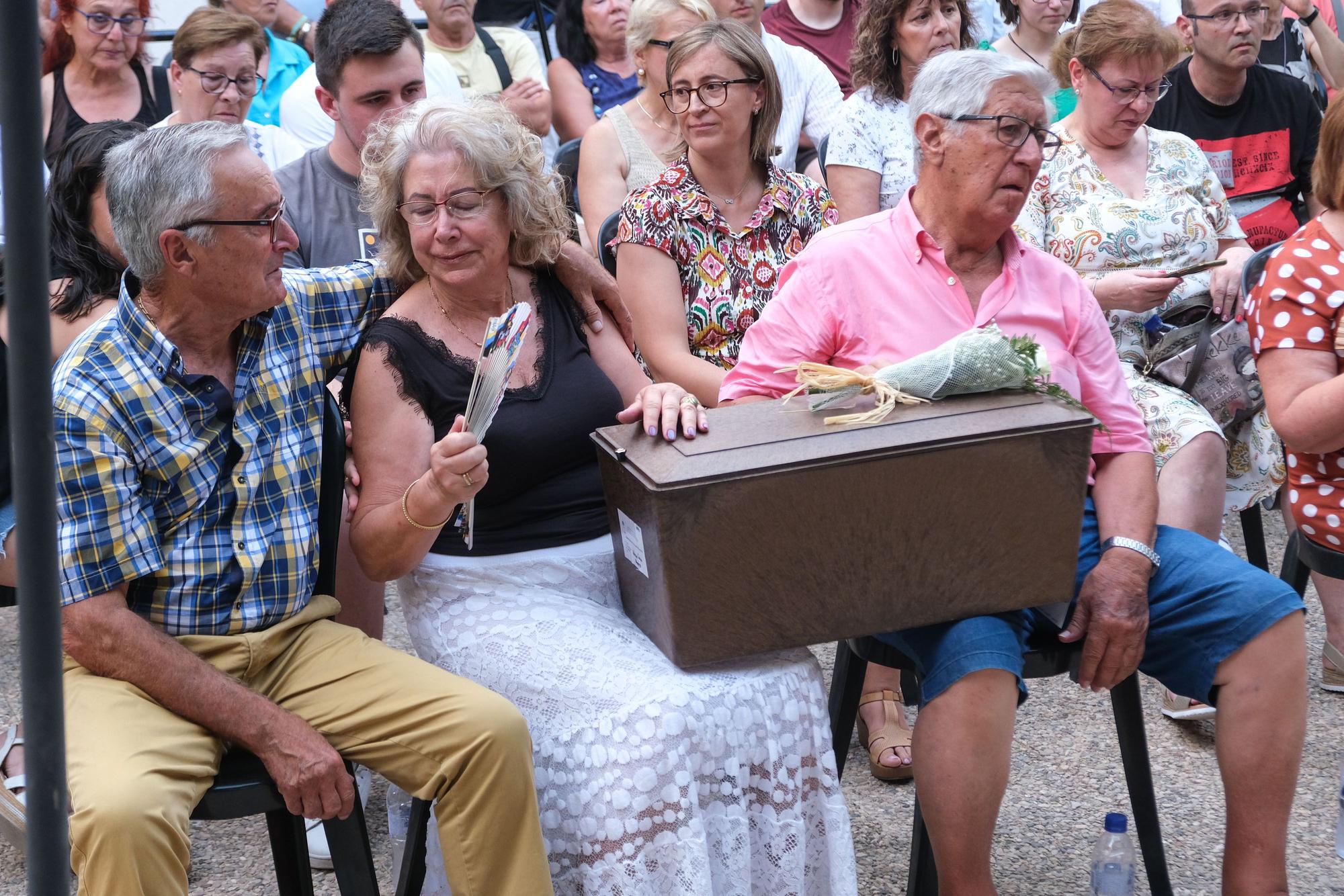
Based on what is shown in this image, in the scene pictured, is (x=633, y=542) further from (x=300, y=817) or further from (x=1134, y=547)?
(x=1134, y=547)

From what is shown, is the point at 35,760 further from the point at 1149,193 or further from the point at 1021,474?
the point at 1149,193

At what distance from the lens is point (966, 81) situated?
8.16 feet

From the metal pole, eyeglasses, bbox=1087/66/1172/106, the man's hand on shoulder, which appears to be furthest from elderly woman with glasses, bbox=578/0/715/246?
the metal pole

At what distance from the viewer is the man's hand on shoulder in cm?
257

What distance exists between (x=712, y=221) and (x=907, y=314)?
919 mm

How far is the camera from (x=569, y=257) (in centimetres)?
258

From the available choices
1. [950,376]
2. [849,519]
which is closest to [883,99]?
[950,376]

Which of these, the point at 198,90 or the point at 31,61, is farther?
the point at 198,90

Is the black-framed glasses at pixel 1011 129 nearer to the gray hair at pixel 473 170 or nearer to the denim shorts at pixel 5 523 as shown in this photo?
the gray hair at pixel 473 170

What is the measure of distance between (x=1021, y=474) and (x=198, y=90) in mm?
2877

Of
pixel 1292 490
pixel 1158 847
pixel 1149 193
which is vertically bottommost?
pixel 1158 847

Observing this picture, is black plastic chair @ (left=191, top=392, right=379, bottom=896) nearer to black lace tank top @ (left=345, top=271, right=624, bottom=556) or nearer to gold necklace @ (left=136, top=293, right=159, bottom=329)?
black lace tank top @ (left=345, top=271, right=624, bottom=556)

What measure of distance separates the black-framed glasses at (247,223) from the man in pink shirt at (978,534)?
90 centimetres

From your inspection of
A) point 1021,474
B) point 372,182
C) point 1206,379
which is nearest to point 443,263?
point 372,182
